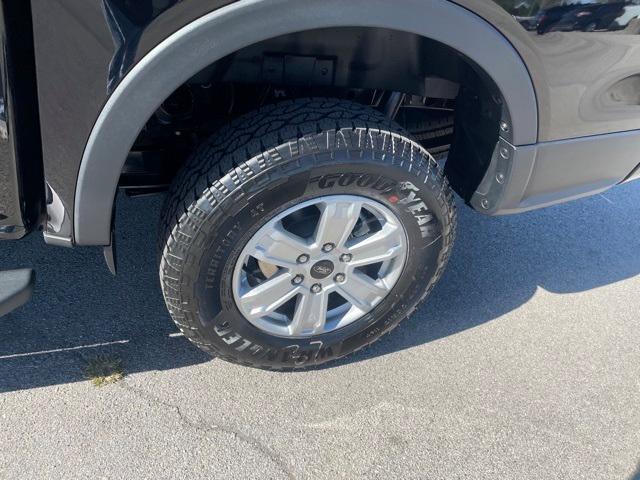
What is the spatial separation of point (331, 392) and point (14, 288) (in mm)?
1094

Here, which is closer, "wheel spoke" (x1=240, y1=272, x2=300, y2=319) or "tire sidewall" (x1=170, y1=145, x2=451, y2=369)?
"tire sidewall" (x1=170, y1=145, x2=451, y2=369)

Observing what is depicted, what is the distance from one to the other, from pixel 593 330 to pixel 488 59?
1481mm

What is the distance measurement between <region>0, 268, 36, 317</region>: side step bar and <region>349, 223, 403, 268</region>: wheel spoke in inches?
39.0

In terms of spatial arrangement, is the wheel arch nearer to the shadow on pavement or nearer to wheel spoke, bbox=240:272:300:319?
wheel spoke, bbox=240:272:300:319

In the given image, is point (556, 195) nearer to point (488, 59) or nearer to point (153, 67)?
point (488, 59)

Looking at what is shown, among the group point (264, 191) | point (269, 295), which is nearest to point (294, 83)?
point (264, 191)

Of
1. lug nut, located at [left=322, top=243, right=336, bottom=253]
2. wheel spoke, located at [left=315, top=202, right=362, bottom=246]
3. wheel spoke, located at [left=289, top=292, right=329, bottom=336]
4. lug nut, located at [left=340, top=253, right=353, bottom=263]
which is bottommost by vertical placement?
wheel spoke, located at [left=289, top=292, right=329, bottom=336]

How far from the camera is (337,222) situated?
182 centimetres

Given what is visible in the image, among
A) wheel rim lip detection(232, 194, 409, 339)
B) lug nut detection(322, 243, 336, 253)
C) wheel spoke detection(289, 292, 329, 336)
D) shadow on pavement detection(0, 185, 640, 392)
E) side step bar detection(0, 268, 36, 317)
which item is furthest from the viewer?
shadow on pavement detection(0, 185, 640, 392)

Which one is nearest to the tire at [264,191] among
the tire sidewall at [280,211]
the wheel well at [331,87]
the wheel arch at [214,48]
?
the tire sidewall at [280,211]

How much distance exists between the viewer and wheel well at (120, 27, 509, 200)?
1.69m

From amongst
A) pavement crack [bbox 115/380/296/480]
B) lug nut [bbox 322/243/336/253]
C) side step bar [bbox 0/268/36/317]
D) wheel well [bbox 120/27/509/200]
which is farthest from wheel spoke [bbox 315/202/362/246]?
side step bar [bbox 0/268/36/317]

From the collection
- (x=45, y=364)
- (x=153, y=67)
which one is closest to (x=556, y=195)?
(x=153, y=67)

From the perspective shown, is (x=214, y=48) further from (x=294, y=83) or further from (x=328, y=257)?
(x=328, y=257)
